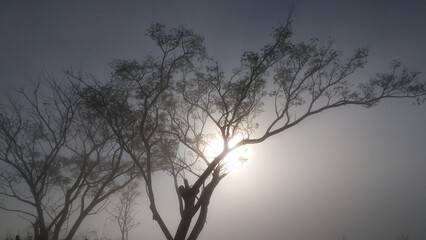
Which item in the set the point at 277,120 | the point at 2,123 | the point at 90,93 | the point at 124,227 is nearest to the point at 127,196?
the point at 124,227

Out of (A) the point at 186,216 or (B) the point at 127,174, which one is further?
(B) the point at 127,174

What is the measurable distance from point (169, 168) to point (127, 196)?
2084cm

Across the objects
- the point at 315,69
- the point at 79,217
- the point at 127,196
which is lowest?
the point at 79,217

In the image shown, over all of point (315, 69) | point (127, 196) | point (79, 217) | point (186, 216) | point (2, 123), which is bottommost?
point (186, 216)

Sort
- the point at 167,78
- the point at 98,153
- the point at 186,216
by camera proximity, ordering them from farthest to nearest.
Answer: the point at 98,153
the point at 167,78
the point at 186,216

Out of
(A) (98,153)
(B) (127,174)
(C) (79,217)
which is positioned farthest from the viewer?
(B) (127,174)

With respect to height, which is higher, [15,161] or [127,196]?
[127,196]

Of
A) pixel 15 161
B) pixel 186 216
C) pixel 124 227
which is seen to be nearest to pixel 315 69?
pixel 186 216

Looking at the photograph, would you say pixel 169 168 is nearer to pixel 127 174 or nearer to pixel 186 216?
pixel 127 174

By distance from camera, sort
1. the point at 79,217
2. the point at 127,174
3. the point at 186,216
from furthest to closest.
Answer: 1. the point at 127,174
2. the point at 79,217
3. the point at 186,216

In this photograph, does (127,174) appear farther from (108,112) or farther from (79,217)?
(108,112)

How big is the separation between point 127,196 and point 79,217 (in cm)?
1906

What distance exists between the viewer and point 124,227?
127 ft

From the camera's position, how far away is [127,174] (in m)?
21.0
